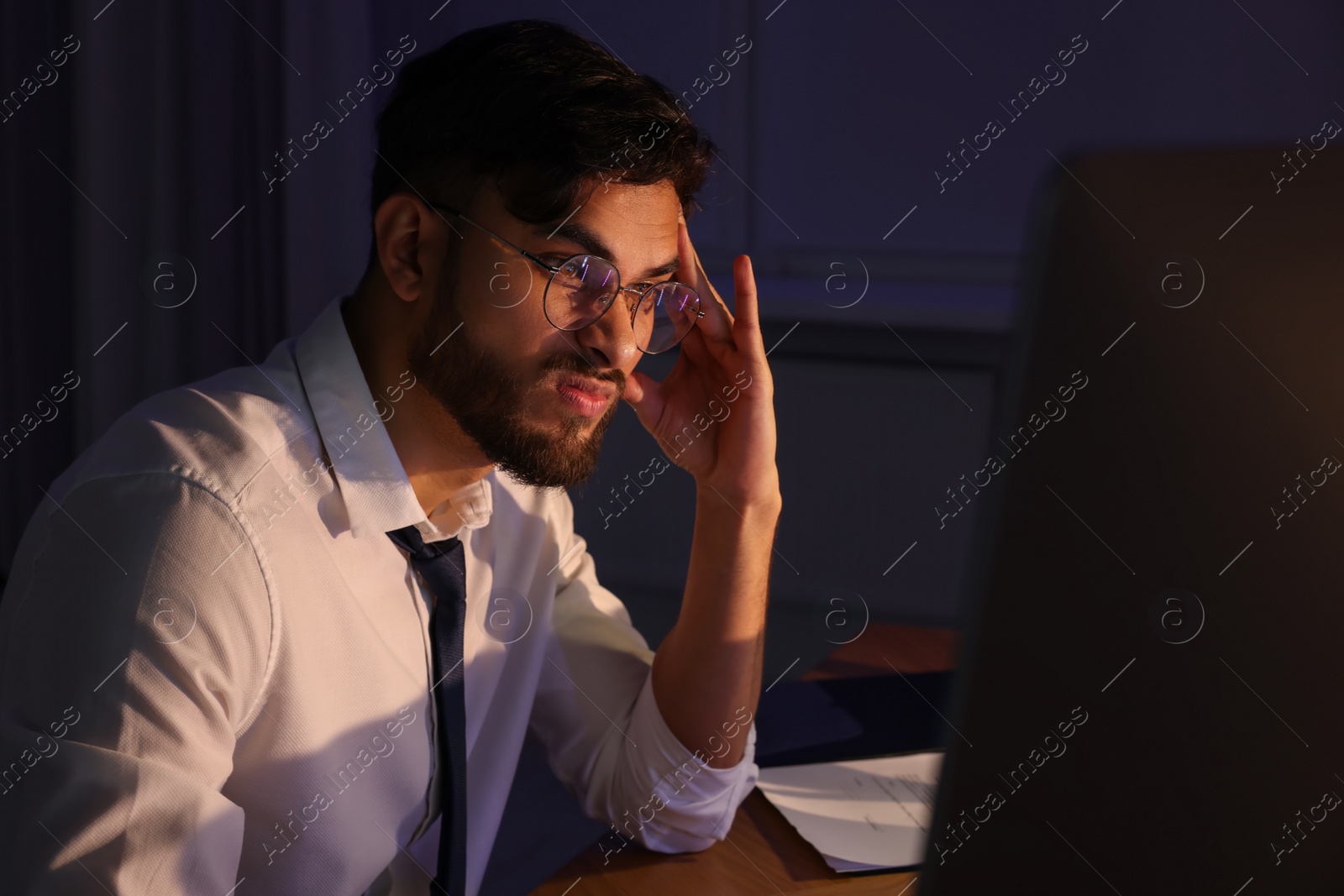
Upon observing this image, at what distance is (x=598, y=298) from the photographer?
116 centimetres

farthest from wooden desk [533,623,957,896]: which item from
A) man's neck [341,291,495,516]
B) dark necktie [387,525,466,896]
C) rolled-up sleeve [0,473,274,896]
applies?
man's neck [341,291,495,516]

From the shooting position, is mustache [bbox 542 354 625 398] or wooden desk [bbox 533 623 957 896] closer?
wooden desk [bbox 533 623 957 896]

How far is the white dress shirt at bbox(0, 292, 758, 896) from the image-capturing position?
80 centimetres

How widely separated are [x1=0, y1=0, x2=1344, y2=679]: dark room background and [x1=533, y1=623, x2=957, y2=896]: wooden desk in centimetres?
195

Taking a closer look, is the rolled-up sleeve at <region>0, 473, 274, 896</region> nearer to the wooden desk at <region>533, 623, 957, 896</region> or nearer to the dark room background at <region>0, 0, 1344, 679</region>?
the wooden desk at <region>533, 623, 957, 896</region>

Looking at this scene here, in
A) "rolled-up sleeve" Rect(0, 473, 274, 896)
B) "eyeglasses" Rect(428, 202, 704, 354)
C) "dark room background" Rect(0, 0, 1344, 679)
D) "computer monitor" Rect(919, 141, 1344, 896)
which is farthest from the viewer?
"dark room background" Rect(0, 0, 1344, 679)

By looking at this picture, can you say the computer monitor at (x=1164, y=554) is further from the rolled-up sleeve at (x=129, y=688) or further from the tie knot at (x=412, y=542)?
the tie knot at (x=412, y=542)

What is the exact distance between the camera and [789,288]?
3129mm

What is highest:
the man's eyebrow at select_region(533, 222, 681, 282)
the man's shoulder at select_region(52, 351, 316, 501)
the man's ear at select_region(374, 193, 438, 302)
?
the man's eyebrow at select_region(533, 222, 681, 282)

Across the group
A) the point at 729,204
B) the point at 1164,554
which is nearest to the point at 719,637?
the point at 1164,554

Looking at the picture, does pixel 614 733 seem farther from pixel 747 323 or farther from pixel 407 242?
pixel 407 242

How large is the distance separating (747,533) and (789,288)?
199 cm

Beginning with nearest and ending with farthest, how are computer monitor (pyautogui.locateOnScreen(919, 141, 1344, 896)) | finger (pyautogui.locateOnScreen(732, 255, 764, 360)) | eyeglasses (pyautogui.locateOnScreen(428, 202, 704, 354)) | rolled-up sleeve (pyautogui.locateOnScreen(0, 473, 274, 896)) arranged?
computer monitor (pyautogui.locateOnScreen(919, 141, 1344, 896)) < rolled-up sleeve (pyautogui.locateOnScreen(0, 473, 274, 896)) < eyeglasses (pyautogui.locateOnScreen(428, 202, 704, 354)) < finger (pyautogui.locateOnScreen(732, 255, 764, 360))

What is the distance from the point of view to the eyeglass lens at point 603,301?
1.14 meters
